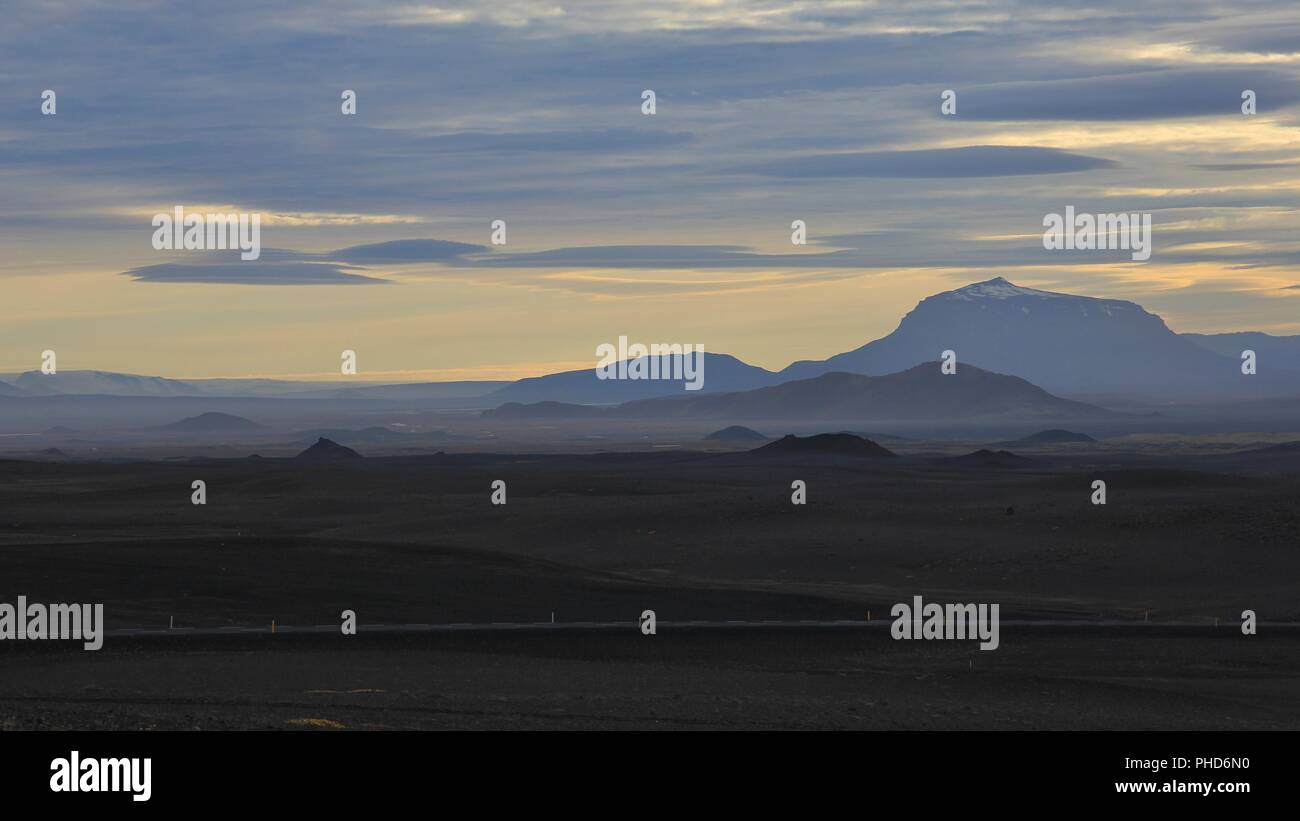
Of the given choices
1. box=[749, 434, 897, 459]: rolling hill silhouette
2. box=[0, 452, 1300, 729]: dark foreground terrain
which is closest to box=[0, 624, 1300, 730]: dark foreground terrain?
box=[0, 452, 1300, 729]: dark foreground terrain

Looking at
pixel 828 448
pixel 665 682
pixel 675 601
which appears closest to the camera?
pixel 665 682

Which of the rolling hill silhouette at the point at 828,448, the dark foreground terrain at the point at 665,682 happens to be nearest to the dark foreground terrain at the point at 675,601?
the dark foreground terrain at the point at 665,682

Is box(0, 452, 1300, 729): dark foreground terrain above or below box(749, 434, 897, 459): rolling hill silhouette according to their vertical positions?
below

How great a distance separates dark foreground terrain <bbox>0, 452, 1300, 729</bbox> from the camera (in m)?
31.8

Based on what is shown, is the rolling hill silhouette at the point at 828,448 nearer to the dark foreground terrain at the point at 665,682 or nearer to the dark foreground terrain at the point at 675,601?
the dark foreground terrain at the point at 675,601

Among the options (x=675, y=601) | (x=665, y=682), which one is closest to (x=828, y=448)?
(x=675, y=601)

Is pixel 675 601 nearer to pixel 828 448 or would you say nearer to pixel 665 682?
pixel 665 682

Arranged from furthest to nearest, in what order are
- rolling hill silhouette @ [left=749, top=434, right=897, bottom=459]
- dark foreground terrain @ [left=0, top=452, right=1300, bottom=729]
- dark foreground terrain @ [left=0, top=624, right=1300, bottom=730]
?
rolling hill silhouette @ [left=749, top=434, right=897, bottom=459] → dark foreground terrain @ [left=0, top=452, right=1300, bottom=729] → dark foreground terrain @ [left=0, top=624, right=1300, bottom=730]

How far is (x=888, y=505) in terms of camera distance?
96.1 metres

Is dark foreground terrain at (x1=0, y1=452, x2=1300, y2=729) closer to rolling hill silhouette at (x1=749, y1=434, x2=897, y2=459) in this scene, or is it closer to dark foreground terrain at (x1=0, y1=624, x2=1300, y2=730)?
dark foreground terrain at (x1=0, y1=624, x2=1300, y2=730)

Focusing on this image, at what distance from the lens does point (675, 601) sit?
5572 centimetres

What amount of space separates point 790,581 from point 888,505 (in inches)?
1185

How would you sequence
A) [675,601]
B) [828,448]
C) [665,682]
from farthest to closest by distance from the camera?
[828,448] < [675,601] < [665,682]
